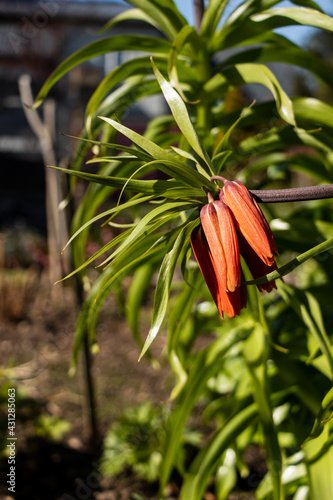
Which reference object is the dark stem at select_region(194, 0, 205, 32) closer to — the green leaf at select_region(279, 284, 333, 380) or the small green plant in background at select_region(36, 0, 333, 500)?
the small green plant in background at select_region(36, 0, 333, 500)

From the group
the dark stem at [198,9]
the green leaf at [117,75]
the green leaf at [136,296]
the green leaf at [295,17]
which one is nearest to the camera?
the green leaf at [295,17]

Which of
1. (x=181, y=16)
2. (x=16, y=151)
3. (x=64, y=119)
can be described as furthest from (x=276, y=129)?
(x=16, y=151)

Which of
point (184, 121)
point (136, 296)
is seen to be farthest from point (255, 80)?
point (136, 296)

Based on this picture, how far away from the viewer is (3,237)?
4.82m

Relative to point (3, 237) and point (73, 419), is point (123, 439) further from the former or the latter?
point (3, 237)

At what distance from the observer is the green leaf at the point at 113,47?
94 centimetres

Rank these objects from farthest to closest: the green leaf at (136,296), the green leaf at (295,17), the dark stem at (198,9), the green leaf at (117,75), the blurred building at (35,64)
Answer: the blurred building at (35,64)
the green leaf at (136,296)
the dark stem at (198,9)
the green leaf at (117,75)
the green leaf at (295,17)

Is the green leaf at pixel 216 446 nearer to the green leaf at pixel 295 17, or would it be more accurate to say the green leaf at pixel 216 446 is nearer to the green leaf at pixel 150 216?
the green leaf at pixel 150 216

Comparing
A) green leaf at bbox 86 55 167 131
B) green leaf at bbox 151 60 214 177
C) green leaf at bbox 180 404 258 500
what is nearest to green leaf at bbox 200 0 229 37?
green leaf at bbox 86 55 167 131

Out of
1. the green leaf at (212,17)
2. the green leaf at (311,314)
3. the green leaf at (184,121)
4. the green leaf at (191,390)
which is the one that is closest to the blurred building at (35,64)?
the green leaf at (191,390)

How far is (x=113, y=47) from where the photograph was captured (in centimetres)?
97

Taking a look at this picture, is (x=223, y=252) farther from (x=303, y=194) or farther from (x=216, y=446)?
(x=216, y=446)

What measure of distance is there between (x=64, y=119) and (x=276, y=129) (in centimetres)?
977

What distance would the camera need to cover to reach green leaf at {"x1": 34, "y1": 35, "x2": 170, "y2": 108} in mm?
938
